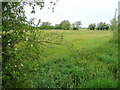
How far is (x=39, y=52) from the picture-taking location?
3.55 metres

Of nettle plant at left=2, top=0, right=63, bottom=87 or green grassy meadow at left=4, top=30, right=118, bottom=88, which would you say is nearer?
nettle plant at left=2, top=0, right=63, bottom=87

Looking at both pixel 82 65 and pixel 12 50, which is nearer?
pixel 12 50

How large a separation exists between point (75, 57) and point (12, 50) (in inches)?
175

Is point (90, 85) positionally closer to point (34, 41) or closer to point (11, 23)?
point (34, 41)

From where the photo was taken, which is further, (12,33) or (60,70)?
(60,70)

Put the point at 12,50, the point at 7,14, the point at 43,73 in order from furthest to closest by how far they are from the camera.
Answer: the point at 43,73, the point at 7,14, the point at 12,50

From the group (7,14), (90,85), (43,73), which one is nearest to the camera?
(7,14)

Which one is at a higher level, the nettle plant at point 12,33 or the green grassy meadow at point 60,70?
the nettle plant at point 12,33

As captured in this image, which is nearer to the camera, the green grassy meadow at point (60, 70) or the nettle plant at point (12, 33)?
the nettle plant at point (12, 33)

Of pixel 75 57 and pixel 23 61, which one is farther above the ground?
pixel 23 61

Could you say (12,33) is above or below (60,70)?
above

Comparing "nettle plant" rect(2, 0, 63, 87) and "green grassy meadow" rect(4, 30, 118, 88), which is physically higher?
"nettle plant" rect(2, 0, 63, 87)

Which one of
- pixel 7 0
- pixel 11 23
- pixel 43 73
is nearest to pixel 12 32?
pixel 11 23

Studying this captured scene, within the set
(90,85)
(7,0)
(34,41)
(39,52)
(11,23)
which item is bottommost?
(90,85)
